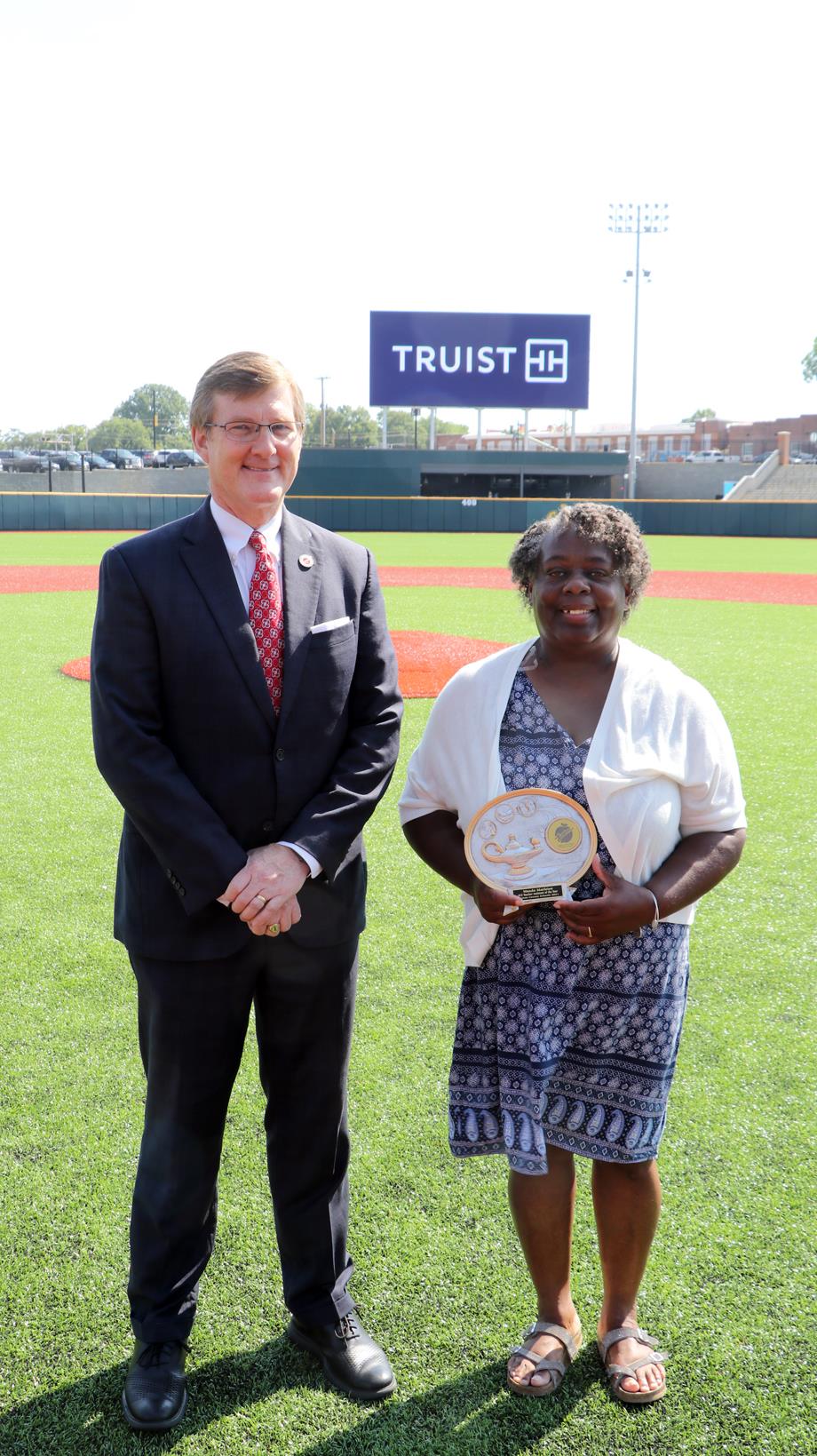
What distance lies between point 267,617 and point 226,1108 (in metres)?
1.10

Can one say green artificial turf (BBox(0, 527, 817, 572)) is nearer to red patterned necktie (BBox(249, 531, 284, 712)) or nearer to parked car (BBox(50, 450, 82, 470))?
red patterned necktie (BBox(249, 531, 284, 712))

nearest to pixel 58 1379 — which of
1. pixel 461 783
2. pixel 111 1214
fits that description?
pixel 111 1214

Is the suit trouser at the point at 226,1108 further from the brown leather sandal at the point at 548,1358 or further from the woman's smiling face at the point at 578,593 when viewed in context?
the woman's smiling face at the point at 578,593

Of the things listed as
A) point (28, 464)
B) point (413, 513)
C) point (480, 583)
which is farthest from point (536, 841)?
point (28, 464)

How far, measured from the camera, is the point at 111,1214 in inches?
125

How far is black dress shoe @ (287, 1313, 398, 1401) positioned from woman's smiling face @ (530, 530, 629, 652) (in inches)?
63.4

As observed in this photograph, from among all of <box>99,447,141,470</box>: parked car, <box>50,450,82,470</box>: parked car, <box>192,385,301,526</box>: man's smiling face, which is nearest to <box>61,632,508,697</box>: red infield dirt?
<box>192,385,301,526</box>: man's smiling face

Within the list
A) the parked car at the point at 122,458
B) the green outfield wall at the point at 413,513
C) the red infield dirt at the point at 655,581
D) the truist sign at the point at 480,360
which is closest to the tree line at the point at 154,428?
the parked car at the point at 122,458

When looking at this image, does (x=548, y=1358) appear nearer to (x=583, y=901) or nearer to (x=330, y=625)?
(x=583, y=901)

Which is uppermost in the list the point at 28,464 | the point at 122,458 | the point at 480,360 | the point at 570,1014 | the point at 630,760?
the point at 480,360

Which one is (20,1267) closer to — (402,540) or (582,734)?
(582,734)

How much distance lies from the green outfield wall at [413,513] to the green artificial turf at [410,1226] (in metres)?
30.8

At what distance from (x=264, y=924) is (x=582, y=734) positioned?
776 mm

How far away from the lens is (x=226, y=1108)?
259cm
